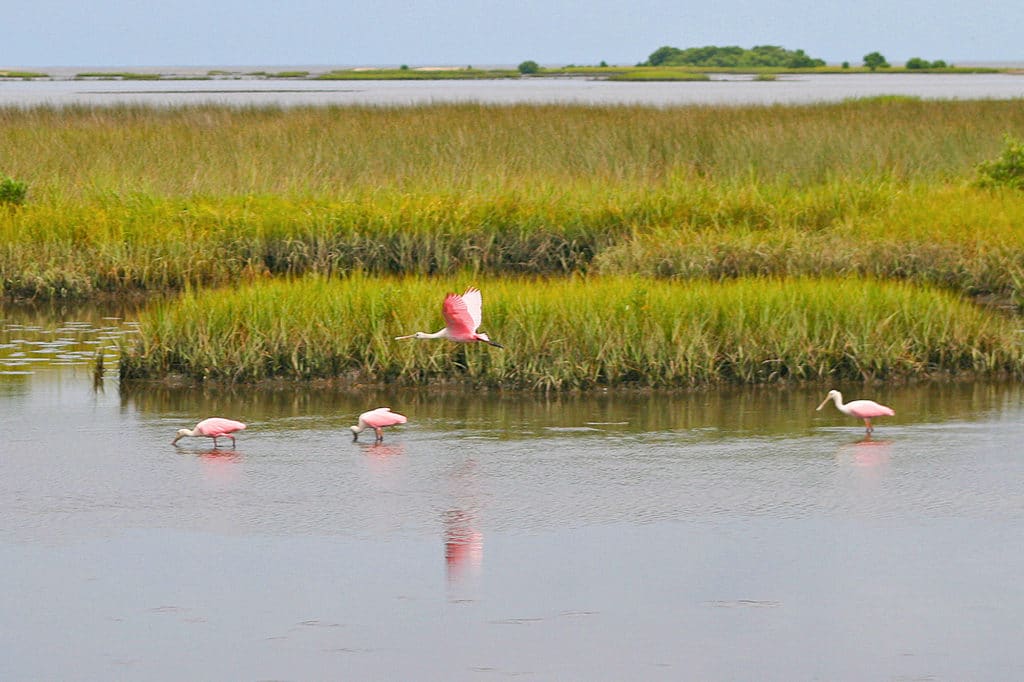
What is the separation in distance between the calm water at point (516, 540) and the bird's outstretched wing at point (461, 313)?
684 mm

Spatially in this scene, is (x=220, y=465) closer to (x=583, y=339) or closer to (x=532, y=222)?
(x=583, y=339)

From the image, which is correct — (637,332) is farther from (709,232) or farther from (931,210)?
(931,210)

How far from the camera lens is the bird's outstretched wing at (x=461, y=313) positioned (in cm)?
1037

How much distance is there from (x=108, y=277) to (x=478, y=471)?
354 inches

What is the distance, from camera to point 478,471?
9344 mm

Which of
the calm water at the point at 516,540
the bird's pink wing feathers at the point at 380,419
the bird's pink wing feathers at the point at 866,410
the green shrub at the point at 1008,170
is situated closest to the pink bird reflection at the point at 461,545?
the calm water at the point at 516,540

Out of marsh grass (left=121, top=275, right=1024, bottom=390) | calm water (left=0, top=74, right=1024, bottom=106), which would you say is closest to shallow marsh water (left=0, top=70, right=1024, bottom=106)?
calm water (left=0, top=74, right=1024, bottom=106)

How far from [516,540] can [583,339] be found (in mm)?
A: 4539

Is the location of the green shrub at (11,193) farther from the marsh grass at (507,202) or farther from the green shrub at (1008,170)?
the green shrub at (1008,170)

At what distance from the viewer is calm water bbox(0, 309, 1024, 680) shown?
6223 millimetres

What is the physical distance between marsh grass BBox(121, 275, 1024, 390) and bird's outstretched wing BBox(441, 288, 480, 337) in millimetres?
1218

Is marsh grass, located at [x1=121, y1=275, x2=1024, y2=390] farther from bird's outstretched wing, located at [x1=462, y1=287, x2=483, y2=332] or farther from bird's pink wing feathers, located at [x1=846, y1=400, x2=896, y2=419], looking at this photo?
bird's pink wing feathers, located at [x1=846, y1=400, x2=896, y2=419]

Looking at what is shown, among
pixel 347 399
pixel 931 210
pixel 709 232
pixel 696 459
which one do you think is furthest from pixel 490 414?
pixel 931 210

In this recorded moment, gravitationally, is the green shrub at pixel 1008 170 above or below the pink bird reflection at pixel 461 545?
above
